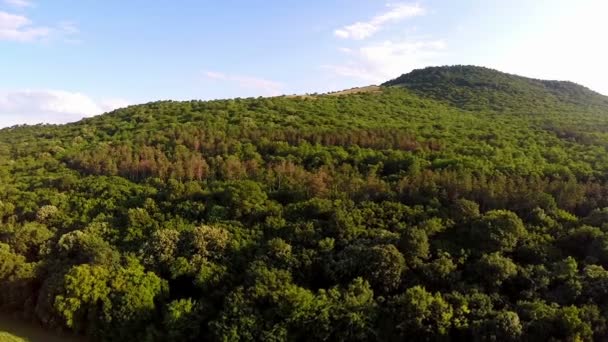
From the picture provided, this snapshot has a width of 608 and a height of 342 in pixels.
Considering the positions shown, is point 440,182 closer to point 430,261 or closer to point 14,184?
point 430,261

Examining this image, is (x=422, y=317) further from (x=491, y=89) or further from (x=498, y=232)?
(x=491, y=89)

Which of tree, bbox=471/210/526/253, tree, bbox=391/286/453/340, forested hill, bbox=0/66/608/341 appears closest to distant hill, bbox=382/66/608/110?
forested hill, bbox=0/66/608/341

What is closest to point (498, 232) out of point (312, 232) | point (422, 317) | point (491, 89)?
point (422, 317)

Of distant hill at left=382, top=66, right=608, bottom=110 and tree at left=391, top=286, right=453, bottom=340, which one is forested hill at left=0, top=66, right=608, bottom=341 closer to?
tree at left=391, top=286, right=453, bottom=340

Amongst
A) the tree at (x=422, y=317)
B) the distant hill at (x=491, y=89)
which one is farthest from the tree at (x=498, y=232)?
the distant hill at (x=491, y=89)

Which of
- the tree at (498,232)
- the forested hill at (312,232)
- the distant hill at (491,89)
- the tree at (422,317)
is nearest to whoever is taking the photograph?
the tree at (422,317)

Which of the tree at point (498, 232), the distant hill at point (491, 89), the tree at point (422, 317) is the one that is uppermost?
the distant hill at point (491, 89)

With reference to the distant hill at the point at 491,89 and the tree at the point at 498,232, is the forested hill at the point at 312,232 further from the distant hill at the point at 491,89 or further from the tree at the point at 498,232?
the distant hill at the point at 491,89

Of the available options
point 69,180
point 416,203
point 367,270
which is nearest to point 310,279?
point 367,270
